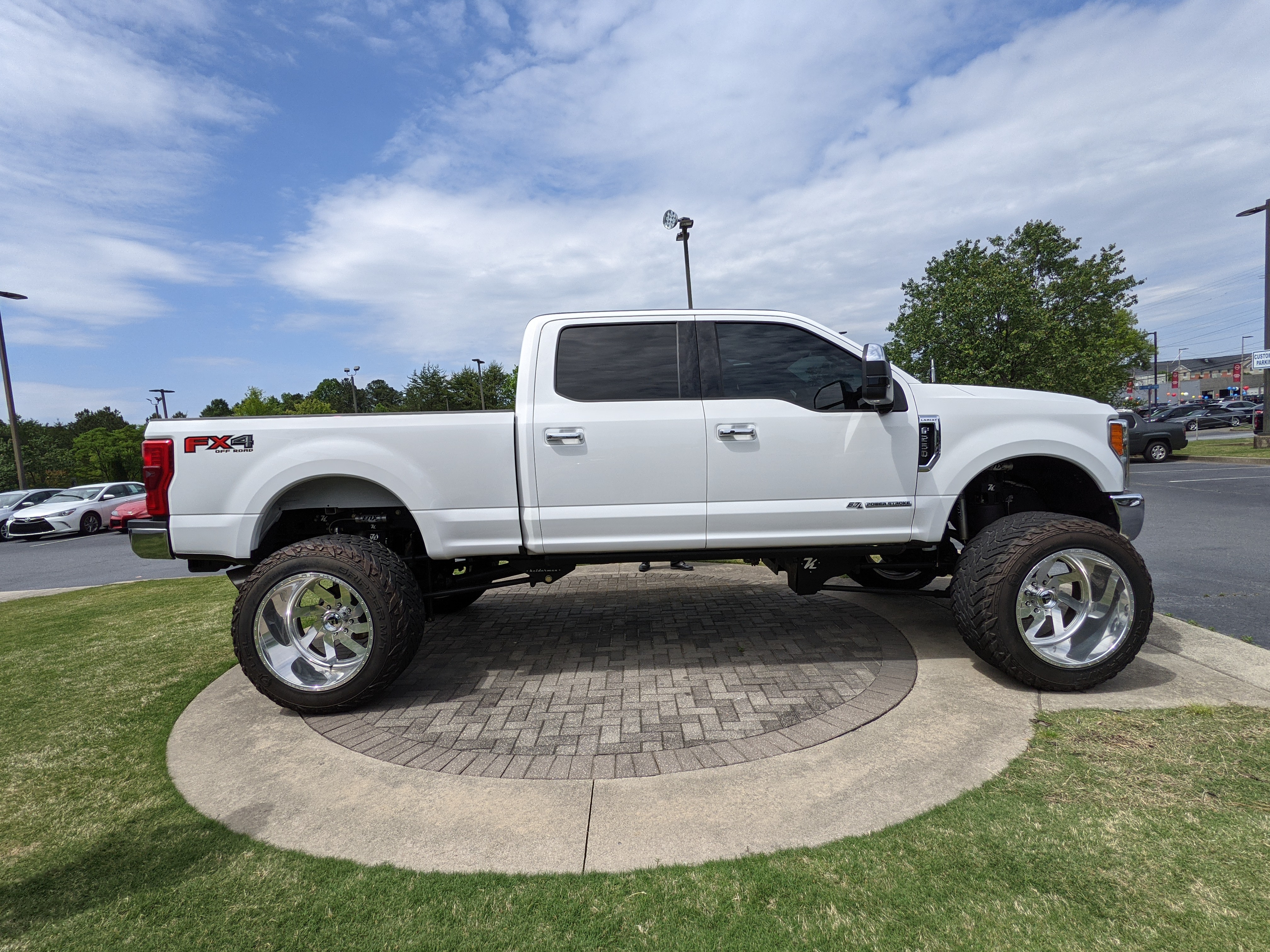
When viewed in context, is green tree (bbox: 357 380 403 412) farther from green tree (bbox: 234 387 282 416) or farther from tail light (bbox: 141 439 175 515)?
tail light (bbox: 141 439 175 515)

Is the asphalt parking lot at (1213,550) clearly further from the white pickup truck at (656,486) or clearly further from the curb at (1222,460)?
the curb at (1222,460)

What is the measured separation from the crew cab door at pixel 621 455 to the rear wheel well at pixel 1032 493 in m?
1.74

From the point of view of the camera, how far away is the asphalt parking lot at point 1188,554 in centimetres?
526

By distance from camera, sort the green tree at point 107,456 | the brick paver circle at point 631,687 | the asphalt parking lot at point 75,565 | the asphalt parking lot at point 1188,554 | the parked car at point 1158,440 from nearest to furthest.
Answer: the brick paver circle at point 631,687, the asphalt parking lot at point 1188,554, the asphalt parking lot at point 75,565, the parked car at point 1158,440, the green tree at point 107,456

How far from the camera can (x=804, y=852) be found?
2.37m

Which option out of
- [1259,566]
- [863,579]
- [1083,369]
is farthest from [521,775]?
[1083,369]

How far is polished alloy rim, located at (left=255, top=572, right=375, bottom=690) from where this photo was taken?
368cm

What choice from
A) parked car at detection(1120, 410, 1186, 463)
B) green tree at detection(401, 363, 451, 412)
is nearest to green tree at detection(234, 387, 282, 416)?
green tree at detection(401, 363, 451, 412)

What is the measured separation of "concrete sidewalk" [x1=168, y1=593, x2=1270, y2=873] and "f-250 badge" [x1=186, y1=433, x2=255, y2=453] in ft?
4.97

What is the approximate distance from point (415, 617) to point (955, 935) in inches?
112

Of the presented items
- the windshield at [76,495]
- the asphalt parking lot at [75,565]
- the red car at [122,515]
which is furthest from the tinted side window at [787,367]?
the windshield at [76,495]

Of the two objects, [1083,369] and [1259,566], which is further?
[1083,369]

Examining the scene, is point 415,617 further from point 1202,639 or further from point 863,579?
point 1202,639

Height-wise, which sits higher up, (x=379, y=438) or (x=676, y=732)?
(x=379, y=438)
